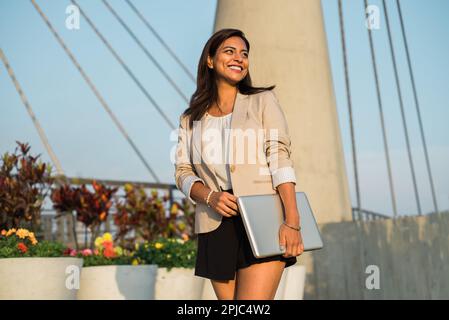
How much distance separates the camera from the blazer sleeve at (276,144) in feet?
5.93

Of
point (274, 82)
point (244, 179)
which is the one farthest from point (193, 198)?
point (274, 82)

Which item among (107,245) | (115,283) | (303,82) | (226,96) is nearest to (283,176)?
(226,96)

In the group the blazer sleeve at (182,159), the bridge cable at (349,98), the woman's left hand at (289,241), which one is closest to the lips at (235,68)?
the blazer sleeve at (182,159)

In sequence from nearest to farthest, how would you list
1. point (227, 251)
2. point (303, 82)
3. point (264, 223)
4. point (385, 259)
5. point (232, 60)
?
point (264, 223), point (227, 251), point (232, 60), point (385, 259), point (303, 82)

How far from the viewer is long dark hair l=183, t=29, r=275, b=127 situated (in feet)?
6.63

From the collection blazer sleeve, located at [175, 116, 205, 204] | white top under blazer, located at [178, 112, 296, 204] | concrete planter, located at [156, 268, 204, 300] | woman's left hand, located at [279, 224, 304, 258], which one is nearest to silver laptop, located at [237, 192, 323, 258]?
woman's left hand, located at [279, 224, 304, 258]

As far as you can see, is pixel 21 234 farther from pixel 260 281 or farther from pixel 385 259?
pixel 385 259

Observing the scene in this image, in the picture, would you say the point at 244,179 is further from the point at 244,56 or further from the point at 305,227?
the point at 244,56

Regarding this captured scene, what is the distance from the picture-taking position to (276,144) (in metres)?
1.85

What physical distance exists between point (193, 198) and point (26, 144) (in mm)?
3721

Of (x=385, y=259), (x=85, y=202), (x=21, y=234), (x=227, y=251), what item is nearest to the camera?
(x=227, y=251)

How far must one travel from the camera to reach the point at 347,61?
6438 mm

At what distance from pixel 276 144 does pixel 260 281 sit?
445 mm

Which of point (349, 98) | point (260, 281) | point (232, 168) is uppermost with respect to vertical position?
point (349, 98)
